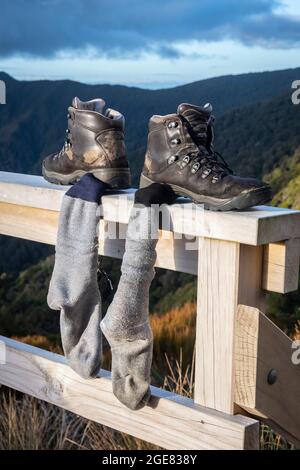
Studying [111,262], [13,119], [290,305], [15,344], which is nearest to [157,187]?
[15,344]

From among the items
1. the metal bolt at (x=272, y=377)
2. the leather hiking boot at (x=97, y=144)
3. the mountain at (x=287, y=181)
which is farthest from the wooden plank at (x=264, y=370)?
the mountain at (x=287, y=181)

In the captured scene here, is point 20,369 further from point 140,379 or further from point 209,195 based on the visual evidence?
point 209,195

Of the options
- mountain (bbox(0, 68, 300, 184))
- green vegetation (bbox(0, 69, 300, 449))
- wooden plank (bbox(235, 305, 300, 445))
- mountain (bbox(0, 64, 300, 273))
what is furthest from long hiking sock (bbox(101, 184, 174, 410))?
mountain (bbox(0, 68, 300, 184))

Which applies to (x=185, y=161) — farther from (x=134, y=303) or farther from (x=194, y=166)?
(x=134, y=303)

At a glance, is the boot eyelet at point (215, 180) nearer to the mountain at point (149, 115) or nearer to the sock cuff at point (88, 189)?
the sock cuff at point (88, 189)

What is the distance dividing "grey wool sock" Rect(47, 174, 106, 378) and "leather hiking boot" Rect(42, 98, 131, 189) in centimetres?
4

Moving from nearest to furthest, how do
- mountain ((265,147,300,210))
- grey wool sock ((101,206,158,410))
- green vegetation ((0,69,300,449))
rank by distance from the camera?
grey wool sock ((101,206,158,410))
green vegetation ((0,69,300,449))
mountain ((265,147,300,210))

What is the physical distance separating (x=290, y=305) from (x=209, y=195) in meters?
2.49

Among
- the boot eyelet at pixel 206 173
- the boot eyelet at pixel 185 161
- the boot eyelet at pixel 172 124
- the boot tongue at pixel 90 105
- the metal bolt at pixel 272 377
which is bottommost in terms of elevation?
the metal bolt at pixel 272 377

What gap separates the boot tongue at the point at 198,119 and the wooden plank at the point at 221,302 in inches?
10.3

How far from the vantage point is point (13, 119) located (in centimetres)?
1073

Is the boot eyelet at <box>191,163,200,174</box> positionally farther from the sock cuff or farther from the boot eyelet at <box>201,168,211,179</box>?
the sock cuff

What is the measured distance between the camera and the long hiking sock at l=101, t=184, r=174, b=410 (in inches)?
59.9

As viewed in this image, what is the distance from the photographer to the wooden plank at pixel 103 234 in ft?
5.31
